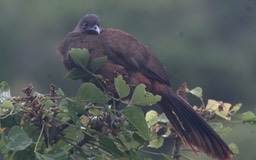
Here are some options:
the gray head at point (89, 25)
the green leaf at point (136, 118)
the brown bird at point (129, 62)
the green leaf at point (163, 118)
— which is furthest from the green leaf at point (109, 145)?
the gray head at point (89, 25)

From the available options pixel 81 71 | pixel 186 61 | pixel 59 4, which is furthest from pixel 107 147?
pixel 59 4

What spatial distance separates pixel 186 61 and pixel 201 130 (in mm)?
21170

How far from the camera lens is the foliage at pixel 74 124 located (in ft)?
14.6

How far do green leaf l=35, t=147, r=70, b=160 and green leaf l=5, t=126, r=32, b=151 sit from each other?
0.06m

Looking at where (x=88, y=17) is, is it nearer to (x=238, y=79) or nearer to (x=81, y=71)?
(x=81, y=71)

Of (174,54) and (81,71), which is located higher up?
(81,71)

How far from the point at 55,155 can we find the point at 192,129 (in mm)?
1361

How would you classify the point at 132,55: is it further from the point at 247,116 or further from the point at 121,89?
the point at 121,89

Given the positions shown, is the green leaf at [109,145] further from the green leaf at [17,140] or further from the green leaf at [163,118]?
the green leaf at [163,118]

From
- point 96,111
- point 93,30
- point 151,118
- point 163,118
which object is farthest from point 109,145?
point 93,30

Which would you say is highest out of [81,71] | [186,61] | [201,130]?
[81,71]

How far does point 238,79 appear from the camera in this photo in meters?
24.6

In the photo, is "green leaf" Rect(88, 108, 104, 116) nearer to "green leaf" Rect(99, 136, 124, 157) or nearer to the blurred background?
"green leaf" Rect(99, 136, 124, 157)

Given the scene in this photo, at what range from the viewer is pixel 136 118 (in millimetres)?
4559
